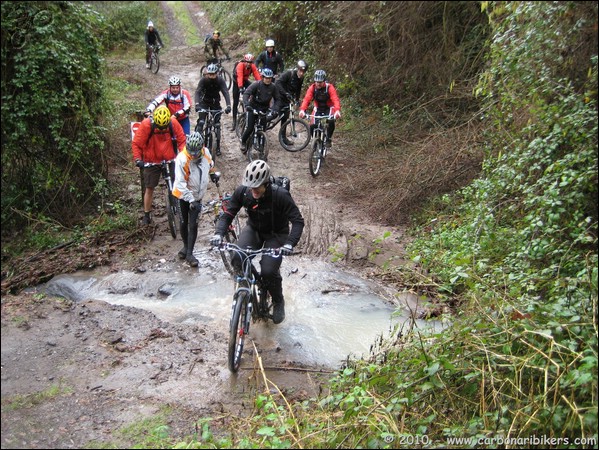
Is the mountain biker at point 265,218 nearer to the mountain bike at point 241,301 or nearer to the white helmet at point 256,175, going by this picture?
the white helmet at point 256,175

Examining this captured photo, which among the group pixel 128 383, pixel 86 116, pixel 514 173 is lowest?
pixel 128 383

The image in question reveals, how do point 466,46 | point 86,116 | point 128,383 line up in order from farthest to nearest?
point 466,46, point 86,116, point 128,383

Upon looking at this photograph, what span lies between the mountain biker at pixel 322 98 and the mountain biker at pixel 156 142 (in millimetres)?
3777

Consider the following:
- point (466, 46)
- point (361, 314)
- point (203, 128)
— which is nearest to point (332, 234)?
point (361, 314)

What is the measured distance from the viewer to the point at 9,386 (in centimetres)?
482

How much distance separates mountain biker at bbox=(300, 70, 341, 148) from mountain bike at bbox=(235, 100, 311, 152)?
0.77m

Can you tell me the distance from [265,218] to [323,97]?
645 centimetres

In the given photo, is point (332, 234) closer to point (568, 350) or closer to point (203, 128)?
point (203, 128)

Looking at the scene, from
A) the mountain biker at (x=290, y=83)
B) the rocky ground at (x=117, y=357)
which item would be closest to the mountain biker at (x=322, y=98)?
the mountain biker at (x=290, y=83)

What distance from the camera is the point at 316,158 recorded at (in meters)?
12.3

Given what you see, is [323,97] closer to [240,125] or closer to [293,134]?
[293,134]

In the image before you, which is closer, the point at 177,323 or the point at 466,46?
the point at 177,323

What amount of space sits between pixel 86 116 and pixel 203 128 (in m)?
3.28

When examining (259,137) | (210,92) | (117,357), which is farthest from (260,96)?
(117,357)
